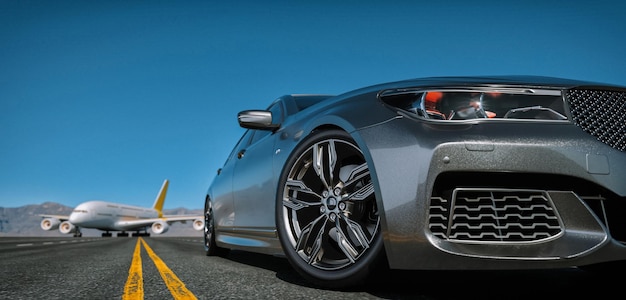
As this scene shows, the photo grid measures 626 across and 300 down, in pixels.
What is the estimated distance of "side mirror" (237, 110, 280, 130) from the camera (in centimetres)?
366

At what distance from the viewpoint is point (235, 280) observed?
297 centimetres

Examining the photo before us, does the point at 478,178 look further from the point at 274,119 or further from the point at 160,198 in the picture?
the point at 160,198

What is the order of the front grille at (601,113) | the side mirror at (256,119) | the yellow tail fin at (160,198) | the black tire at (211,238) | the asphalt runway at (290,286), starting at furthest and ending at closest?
the yellow tail fin at (160,198) → the black tire at (211,238) → the side mirror at (256,119) → the asphalt runway at (290,286) → the front grille at (601,113)

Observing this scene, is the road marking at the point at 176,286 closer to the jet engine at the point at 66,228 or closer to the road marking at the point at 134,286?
the road marking at the point at 134,286

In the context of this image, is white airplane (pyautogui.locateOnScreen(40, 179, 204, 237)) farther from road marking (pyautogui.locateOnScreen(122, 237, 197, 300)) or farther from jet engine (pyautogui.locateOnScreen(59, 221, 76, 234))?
road marking (pyautogui.locateOnScreen(122, 237, 197, 300))

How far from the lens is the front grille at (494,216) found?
1.96 metres

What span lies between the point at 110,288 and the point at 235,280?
2.44ft

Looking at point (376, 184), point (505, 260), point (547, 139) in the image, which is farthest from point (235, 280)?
point (547, 139)

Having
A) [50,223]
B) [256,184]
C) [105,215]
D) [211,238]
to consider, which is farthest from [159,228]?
[256,184]

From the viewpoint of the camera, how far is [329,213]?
8.72ft

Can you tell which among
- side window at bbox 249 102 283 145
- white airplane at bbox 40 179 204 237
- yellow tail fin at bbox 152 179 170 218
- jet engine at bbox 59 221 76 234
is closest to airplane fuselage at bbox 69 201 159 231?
white airplane at bbox 40 179 204 237

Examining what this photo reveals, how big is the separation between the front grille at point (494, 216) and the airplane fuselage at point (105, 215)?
55155 mm

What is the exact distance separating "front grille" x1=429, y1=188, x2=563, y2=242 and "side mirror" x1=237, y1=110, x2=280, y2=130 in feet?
6.28

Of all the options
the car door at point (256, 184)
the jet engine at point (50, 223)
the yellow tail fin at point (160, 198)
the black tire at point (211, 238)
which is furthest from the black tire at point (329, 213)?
the yellow tail fin at point (160, 198)
